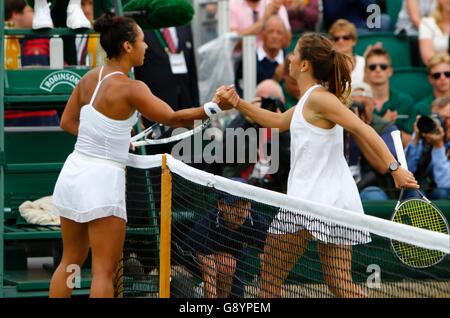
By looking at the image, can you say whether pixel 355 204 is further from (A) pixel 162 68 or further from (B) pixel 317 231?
(A) pixel 162 68

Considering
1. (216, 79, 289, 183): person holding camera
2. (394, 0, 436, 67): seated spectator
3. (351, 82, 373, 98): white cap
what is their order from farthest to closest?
(394, 0, 436, 67): seated spectator < (351, 82, 373, 98): white cap < (216, 79, 289, 183): person holding camera

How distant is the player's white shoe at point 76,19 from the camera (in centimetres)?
606

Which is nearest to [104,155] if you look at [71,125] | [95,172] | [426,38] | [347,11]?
[95,172]

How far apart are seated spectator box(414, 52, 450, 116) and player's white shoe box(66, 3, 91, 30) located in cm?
360

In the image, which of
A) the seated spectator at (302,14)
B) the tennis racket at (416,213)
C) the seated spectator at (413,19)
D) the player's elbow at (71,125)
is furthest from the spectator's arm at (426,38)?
the player's elbow at (71,125)

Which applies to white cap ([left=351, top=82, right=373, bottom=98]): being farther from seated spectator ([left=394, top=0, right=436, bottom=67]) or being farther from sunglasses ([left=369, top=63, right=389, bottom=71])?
seated spectator ([left=394, top=0, right=436, bottom=67])

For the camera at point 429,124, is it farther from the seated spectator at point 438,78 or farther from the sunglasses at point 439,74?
the sunglasses at point 439,74

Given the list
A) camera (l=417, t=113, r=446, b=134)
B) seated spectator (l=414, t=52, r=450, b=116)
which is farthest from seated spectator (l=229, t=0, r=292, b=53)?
camera (l=417, t=113, r=446, b=134)

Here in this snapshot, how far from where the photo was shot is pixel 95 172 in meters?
4.46

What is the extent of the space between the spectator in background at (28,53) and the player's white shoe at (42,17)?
289 mm

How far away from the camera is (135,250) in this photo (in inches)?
215

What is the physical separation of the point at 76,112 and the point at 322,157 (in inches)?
57.9

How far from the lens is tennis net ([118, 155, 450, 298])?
358cm
